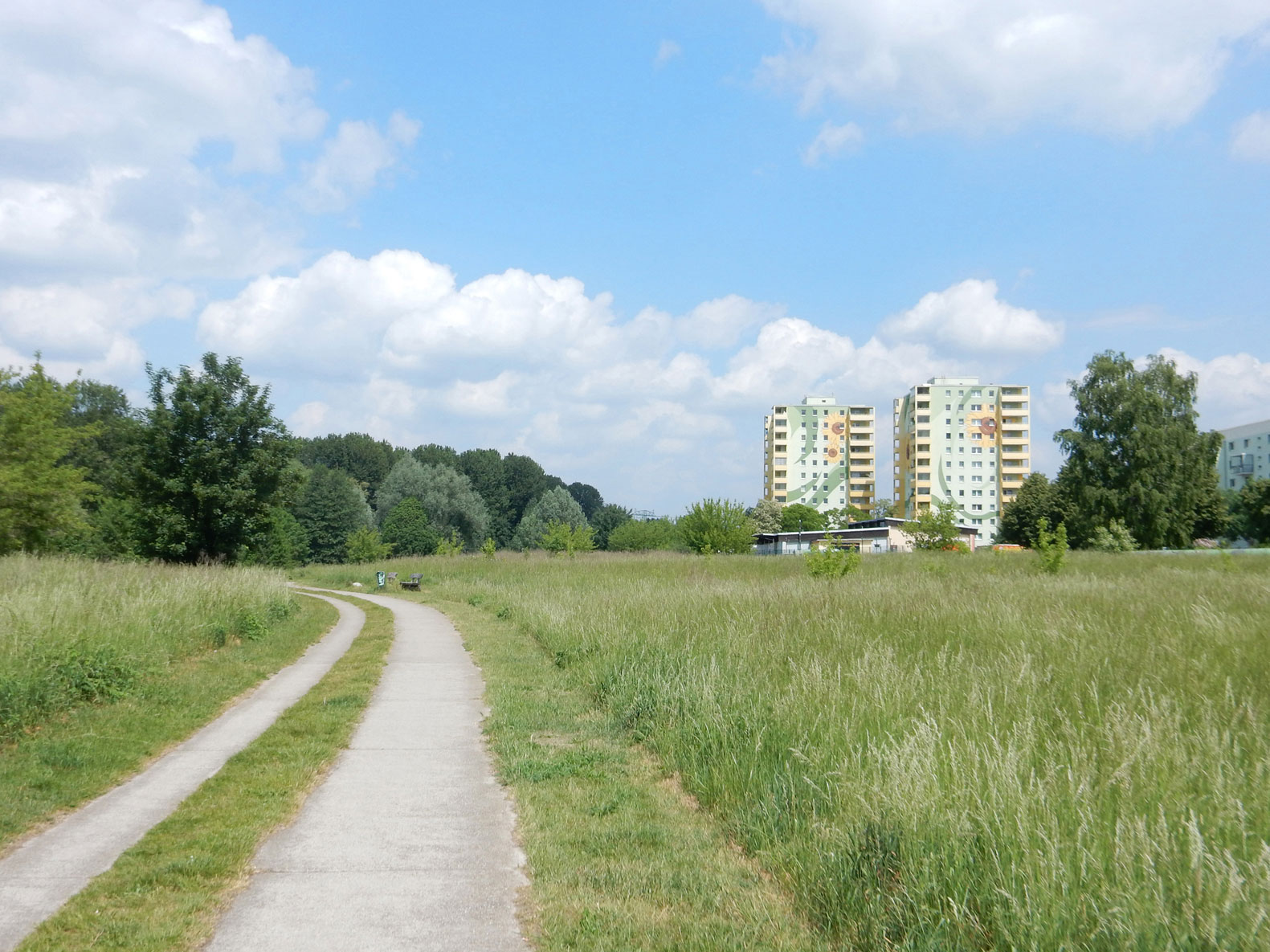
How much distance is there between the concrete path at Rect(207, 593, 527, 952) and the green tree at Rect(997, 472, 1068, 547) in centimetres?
8431

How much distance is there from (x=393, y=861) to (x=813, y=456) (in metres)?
148

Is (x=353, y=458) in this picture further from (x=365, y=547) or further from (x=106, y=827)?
(x=106, y=827)

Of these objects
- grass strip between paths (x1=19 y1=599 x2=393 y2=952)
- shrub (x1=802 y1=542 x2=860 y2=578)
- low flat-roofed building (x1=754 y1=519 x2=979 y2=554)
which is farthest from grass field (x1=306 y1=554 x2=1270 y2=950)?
low flat-roofed building (x1=754 y1=519 x2=979 y2=554)

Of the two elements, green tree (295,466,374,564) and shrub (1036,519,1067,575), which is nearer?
shrub (1036,519,1067,575)

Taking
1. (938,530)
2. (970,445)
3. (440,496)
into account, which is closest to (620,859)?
(938,530)

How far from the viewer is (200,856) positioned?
5.60 metres

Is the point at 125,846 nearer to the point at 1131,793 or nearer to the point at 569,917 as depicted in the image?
the point at 569,917

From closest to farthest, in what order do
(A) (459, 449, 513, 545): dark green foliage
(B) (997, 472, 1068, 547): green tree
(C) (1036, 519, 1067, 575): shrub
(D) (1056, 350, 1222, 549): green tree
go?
(C) (1036, 519, 1067, 575): shrub < (D) (1056, 350, 1222, 549): green tree < (B) (997, 472, 1068, 547): green tree < (A) (459, 449, 513, 545): dark green foliage

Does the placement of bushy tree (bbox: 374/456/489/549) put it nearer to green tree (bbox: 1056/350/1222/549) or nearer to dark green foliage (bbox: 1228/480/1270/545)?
green tree (bbox: 1056/350/1222/549)

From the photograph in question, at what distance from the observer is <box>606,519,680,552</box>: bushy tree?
9612 cm

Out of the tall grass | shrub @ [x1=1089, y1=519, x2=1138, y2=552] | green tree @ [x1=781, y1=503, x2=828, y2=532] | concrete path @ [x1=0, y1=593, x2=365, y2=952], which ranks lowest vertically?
A: concrete path @ [x1=0, y1=593, x2=365, y2=952]

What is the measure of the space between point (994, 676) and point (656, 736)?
10.1 feet

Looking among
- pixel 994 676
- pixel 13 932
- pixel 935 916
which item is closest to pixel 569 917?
pixel 935 916

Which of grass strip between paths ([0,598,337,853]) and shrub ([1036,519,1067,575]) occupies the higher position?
shrub ([1036,519,1067,575])
